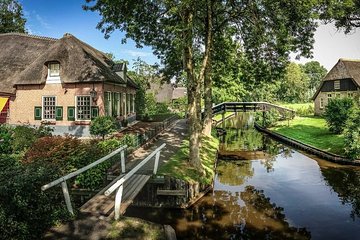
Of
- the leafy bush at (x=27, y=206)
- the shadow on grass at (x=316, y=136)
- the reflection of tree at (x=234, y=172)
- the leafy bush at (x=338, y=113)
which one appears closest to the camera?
the leafy bush at (x=27, y=206)

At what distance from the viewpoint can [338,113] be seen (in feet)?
85.9

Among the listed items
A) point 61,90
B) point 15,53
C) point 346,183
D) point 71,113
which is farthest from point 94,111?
point 346,183

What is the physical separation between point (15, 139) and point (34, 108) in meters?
7.36

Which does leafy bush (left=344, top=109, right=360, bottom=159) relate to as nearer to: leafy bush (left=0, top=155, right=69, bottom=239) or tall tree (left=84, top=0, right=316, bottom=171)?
tall tree (left=84, top=0, right=316, bottom=171)

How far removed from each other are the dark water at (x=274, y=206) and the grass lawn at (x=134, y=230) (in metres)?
3.00

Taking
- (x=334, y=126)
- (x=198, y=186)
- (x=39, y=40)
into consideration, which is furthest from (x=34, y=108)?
(x=334, y=126)

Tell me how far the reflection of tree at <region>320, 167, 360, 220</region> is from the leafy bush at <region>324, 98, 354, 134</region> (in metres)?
8.14

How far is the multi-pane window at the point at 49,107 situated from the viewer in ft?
80.2

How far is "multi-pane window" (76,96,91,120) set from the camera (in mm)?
23641

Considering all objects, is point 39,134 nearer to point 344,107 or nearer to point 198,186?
point 198,186

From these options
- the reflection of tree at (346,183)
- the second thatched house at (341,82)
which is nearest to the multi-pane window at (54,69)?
the reflection of tree at (346,183)

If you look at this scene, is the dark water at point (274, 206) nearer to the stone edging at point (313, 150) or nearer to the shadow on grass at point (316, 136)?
the stone edging at point (313, 150)

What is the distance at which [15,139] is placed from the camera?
18.1m

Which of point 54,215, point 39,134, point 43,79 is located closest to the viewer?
point 54,215
